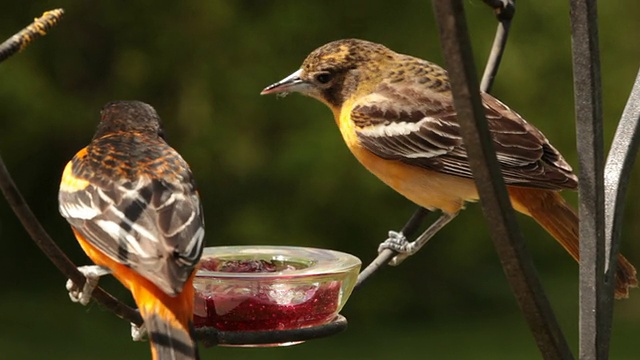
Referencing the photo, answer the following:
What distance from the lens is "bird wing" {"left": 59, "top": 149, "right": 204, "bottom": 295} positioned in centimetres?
208

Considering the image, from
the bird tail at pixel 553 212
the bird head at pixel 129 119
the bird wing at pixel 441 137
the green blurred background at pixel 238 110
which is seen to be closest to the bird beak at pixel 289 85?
the bird wing at pixel 441 137

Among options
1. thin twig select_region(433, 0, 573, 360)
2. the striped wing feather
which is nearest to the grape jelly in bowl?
the striped wing feather

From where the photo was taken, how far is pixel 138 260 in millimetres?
2127

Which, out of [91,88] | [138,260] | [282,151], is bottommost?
[282,151]

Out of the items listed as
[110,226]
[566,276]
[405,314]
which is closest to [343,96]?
[110,226]

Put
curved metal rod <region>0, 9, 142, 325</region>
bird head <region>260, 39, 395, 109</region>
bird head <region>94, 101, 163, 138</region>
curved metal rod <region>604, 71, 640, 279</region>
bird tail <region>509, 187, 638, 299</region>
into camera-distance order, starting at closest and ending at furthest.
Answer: curved metal rod <region>0, 9, 142, 325</region>
curved metal rod <region>604, 71, 640, 279</region>
bird head <region>94, 101, 163, 138</region>
bird tail <region>509, 187, 638, 299</region>
bird head <region>260, 39, 395, 109</region>

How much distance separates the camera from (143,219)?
2.25 metres

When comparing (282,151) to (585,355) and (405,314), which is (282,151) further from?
(585,355)

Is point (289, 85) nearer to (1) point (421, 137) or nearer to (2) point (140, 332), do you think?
(1) point (421, 137)

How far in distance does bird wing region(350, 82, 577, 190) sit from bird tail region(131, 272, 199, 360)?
1.40 meters

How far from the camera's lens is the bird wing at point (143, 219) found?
208 centimetres

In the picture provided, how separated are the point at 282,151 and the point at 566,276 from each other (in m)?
4.00

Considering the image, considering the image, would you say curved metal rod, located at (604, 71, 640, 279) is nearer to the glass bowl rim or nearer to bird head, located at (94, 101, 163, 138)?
the glass bowl rim

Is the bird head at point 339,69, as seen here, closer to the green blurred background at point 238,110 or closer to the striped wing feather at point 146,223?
the striped wing feather at point 146,223
